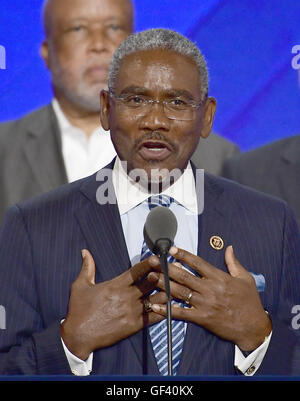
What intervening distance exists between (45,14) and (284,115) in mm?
979

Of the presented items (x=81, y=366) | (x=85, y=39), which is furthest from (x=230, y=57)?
(x=81, y=366)

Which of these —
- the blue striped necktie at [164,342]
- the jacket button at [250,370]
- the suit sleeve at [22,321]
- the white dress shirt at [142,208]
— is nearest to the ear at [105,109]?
the white dress shirt at [142,208]

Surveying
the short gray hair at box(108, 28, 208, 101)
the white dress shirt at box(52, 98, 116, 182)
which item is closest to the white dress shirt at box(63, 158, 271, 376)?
the short gray hair at box(108, 28, 208, 101)

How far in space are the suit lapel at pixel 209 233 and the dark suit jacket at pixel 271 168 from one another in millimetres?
446

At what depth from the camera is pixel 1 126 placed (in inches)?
116

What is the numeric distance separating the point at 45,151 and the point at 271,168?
87 cm

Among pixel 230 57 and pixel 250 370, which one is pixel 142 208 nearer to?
pixel 250 370

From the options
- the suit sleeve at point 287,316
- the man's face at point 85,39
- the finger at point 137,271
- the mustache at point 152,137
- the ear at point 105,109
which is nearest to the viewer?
the finger at point 137,271

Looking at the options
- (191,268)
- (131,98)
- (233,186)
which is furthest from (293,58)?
(191,268)

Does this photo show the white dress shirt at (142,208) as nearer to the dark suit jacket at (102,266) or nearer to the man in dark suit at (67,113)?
the dark suit jacket at (102,266)

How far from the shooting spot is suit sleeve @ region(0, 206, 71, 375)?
2191 millimetres

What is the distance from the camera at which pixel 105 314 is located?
2180 millimetres

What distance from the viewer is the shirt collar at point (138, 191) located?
2.44m

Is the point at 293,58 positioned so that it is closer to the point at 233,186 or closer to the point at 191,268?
the point at 233,186
